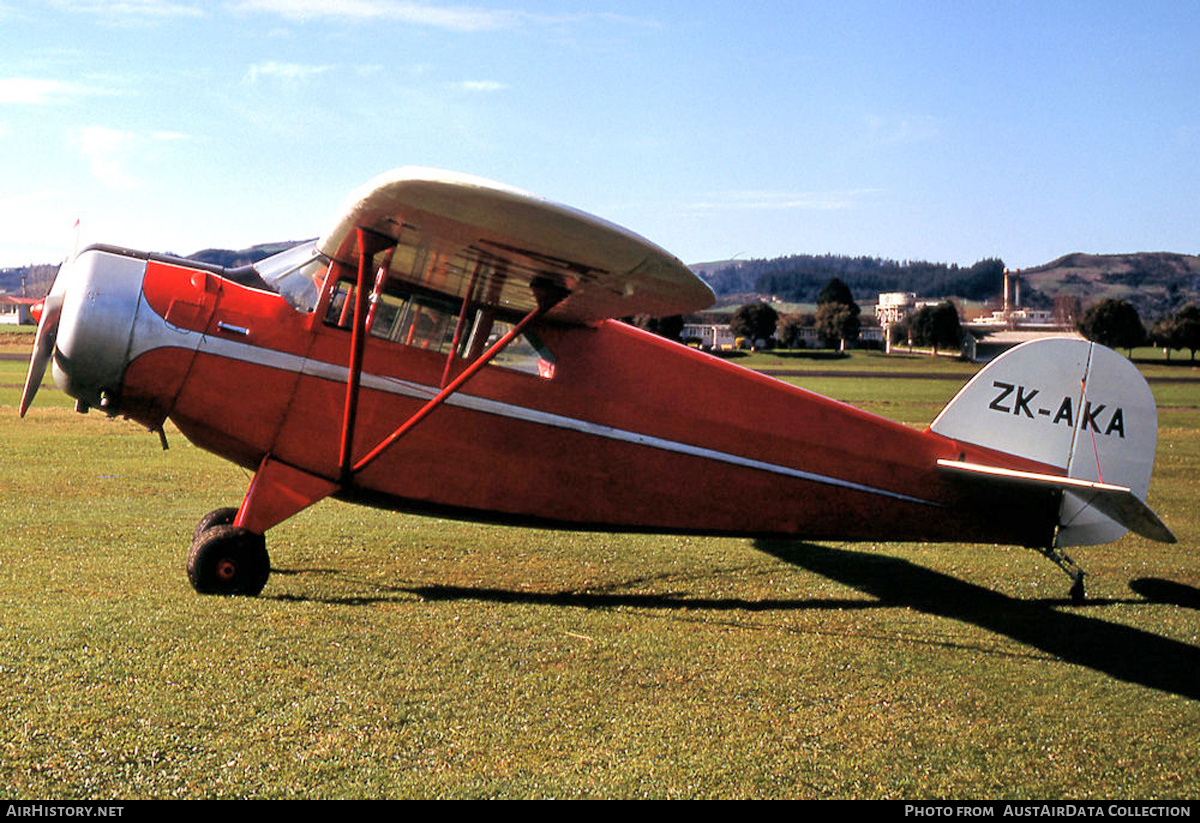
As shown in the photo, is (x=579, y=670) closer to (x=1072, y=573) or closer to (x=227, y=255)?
(x=1072, y=573)

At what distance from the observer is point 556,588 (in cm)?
757

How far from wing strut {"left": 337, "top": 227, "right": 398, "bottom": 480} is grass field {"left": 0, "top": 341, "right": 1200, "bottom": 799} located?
110 cm

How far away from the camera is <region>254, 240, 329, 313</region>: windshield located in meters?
6.91

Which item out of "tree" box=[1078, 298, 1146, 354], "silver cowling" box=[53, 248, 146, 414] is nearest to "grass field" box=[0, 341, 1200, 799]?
"silver cowling" box=[53, 248, 146, 414]

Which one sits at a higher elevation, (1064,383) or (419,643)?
(1064,383)

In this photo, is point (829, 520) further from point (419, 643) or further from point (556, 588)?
point (419, 643)

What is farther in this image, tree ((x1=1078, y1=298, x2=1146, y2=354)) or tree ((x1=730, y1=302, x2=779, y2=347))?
tree ((x1=730, y1=302, x2=779, y2=347))

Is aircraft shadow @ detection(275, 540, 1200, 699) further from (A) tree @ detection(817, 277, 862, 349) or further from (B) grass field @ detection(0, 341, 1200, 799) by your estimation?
(A) tree @ detection(817, 277, 862, 349)

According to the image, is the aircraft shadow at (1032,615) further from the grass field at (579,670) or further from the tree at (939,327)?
the tree at (939,327)

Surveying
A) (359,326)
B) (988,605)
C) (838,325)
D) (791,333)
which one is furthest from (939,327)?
(359,326)

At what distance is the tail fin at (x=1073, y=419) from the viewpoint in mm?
7777

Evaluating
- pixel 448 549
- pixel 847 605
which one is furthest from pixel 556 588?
pixel 847 605

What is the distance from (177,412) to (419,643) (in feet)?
8.26
